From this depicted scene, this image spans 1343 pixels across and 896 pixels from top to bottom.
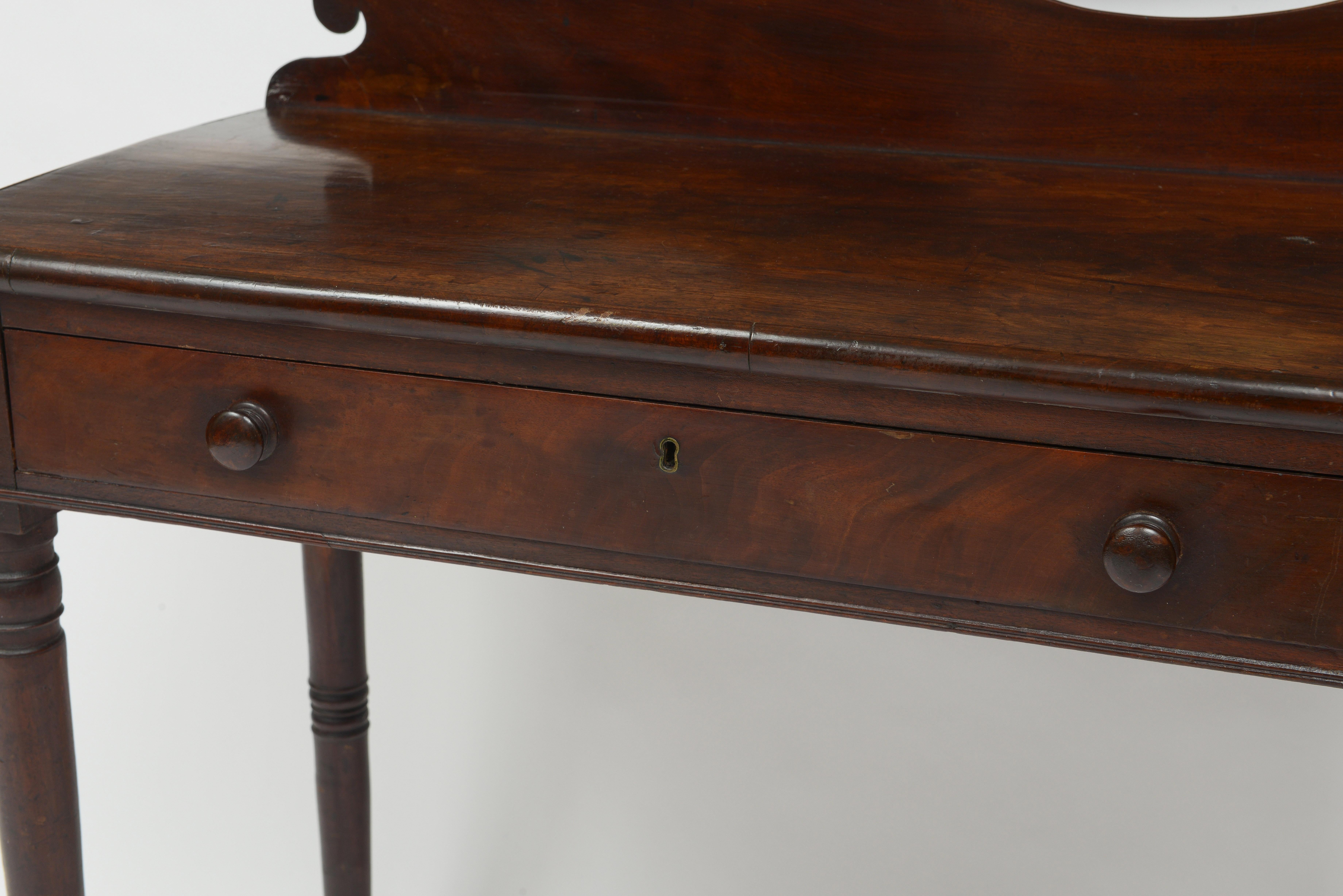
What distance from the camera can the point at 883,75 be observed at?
4.51 feet

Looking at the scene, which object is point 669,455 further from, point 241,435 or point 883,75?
point 883,75

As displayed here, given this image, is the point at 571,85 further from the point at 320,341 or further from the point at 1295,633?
the point at 1295,633

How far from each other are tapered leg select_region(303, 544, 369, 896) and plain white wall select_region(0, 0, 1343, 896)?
18cm

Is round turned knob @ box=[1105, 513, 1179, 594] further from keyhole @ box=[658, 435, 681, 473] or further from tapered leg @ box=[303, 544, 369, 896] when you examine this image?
tapered leg @ box=[303, 544, 369, 896]

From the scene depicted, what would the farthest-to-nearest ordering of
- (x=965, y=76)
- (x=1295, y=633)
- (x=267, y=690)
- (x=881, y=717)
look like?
(x=267, y=690), (x=881, y=717), (x=965, y=76), (x=1295, y=633)

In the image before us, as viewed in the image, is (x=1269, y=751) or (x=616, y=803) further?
(x=616, y=803)

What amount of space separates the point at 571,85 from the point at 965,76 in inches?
15.2

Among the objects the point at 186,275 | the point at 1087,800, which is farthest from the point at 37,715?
the point at 1087,800

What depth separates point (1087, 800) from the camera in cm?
174

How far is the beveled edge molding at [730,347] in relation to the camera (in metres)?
0.83

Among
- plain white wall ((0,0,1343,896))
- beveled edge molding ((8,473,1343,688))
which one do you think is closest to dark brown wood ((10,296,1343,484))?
beveled edge molding ((8,473,1343,688))

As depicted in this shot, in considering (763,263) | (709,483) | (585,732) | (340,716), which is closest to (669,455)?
(709,483)

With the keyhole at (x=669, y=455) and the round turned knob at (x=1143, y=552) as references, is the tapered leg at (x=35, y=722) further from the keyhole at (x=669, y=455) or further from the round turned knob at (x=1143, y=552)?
the round turned knob at (x=1143, y=552)

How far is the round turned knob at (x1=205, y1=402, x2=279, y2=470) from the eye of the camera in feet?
3.29
